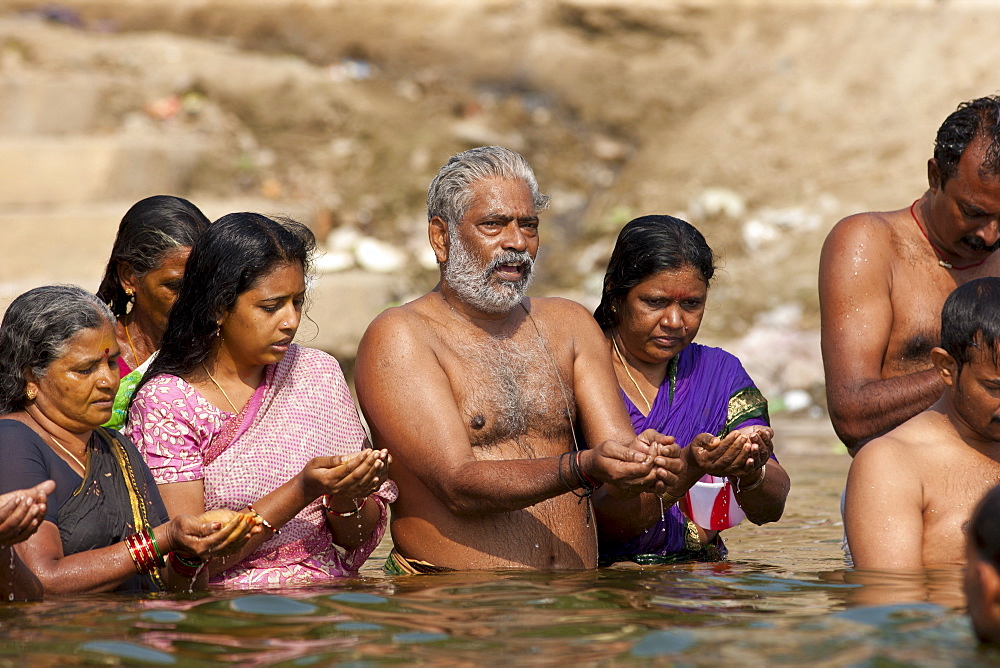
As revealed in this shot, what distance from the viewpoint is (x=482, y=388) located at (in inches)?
200

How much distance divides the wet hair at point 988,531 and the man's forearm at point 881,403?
1941 millimetres

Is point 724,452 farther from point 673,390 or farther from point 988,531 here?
point 988,531

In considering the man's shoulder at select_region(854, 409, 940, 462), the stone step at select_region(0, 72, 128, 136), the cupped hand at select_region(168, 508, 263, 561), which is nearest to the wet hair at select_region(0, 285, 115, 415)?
the cupped hand at select_region(168, 508, 263, 561)

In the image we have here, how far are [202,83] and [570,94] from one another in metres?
5.21

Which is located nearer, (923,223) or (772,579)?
(772,579)

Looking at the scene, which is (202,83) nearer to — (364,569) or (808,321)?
(808,321)

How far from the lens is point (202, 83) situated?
1638 centimetres

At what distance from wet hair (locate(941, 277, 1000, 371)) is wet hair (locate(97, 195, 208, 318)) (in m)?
3.18

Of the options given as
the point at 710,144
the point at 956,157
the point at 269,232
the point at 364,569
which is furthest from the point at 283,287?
the point at 710,144

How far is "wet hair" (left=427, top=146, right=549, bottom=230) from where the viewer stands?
5121 mm

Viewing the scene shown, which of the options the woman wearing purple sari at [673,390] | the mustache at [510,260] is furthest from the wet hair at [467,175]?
the woman wearing purple sari at [673,390]

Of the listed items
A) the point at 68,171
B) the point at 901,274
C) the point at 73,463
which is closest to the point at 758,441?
the point at 901,274

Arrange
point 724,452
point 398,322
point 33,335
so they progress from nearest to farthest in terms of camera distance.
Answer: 1. point 33,335
2. point 724,452
3. point 398,322

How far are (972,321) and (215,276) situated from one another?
2.78m
